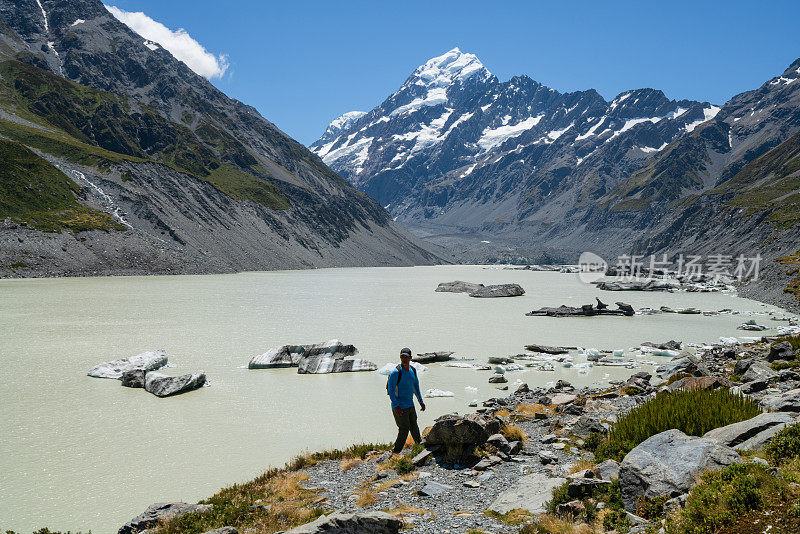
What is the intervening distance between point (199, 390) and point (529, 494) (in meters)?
19.4

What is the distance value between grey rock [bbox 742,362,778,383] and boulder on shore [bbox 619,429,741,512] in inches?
484

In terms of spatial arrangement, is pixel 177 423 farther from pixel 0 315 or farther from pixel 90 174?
pixel 90 174

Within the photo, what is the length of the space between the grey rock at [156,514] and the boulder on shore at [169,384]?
13.1 meters

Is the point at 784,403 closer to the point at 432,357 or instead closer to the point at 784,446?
the point at 784,446

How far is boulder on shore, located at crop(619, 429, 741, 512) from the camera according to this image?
7879 mm

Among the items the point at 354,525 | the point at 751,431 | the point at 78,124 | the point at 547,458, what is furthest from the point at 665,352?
the point at 78,124

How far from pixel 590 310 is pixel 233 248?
115 m

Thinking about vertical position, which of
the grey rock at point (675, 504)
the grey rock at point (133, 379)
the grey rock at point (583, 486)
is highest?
the grey rock at point (675, 504)

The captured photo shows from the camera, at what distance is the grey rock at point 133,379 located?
24219 mm

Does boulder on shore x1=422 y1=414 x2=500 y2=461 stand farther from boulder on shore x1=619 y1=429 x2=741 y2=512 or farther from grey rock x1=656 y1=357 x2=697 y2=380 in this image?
grey rock x1=656 y1=357 x2=697 y2=380

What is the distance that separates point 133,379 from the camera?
24.3m

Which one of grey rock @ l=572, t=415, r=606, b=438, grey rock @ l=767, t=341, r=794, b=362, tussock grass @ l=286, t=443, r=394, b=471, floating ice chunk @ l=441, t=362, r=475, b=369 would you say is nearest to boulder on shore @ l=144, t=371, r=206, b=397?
tussock grass @ l=286, t=443, r=394, b=471

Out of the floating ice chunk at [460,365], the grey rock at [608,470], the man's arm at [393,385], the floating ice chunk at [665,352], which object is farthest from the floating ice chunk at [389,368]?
the grey rock at [608,470]

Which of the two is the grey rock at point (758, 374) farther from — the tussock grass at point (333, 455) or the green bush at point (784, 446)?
the tussock grass at point (333, 455)
